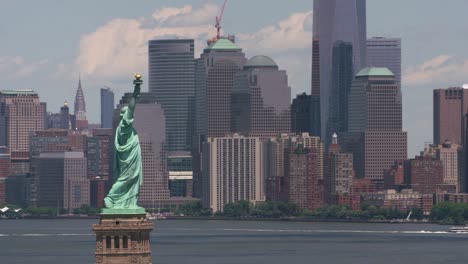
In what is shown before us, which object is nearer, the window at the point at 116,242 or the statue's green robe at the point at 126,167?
the window at the point at 116,242

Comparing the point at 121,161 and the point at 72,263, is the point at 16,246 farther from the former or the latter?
the point at 121,161

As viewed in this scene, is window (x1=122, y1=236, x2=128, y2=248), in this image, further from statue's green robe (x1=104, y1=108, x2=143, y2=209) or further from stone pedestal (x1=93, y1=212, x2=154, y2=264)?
statue's green robe (x1=104, y1=108, x2=143, y2=209)

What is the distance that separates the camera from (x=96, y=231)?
37.1m

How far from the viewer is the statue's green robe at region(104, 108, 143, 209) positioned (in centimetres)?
3781

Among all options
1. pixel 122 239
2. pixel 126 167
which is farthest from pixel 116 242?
pixel 126 167

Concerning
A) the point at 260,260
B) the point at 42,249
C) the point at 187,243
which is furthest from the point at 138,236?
the point at 187,243

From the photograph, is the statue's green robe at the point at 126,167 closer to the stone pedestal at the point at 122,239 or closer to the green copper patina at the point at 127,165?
the green copper patina at the point at 127,165

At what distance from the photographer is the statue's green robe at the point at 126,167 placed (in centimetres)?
3781

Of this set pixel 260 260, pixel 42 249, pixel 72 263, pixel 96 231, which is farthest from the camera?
pixel 42 249

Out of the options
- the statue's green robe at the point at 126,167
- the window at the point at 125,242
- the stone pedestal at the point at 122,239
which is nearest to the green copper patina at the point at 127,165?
the statue's green robe at the point at 126,167

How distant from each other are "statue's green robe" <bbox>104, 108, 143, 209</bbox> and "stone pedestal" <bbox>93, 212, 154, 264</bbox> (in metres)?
0.44

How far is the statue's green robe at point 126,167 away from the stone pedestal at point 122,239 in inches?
17.1

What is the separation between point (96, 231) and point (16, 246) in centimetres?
13875

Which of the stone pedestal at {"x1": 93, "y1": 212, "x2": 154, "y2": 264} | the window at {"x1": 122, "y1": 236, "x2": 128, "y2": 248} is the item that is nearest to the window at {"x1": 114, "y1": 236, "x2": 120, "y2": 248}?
the stone pedestal at {"x1": 93, "y1": 212, "x2": 154, "y2": 264}
